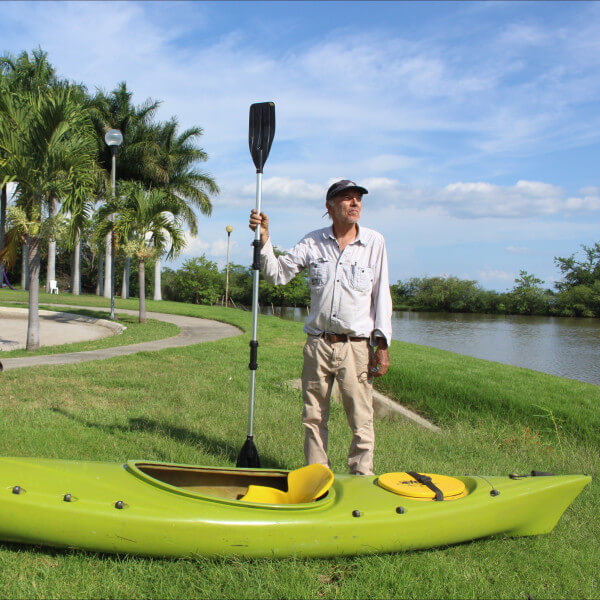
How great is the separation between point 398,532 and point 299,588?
0.60 metres

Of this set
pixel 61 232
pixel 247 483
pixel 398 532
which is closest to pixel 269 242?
pixel 247 483

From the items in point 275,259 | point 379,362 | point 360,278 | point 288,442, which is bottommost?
point 288,442

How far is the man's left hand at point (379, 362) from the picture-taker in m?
3.44

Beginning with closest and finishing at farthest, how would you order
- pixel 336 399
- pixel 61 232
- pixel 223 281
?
pixel 336 399 → pixel 61 232 → pixel 223 281

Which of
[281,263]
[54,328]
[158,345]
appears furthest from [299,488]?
[54,328]

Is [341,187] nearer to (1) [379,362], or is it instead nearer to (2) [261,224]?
(2) [261,224]

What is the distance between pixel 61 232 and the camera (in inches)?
395

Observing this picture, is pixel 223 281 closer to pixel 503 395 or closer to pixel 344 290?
pixel 503 395

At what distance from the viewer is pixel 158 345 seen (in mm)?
11133

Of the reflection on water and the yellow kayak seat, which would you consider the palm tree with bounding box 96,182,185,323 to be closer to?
the reflection on water

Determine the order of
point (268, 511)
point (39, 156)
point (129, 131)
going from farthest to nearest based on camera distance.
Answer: point (129, 131), point (39, 156), point (268, 511)

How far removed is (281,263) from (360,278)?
0.57 m

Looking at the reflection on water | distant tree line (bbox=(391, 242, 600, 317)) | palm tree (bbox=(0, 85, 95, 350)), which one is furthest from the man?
distant tree line (bbox=(391, 242, 600, 317))

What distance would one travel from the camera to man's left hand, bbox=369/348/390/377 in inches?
135
